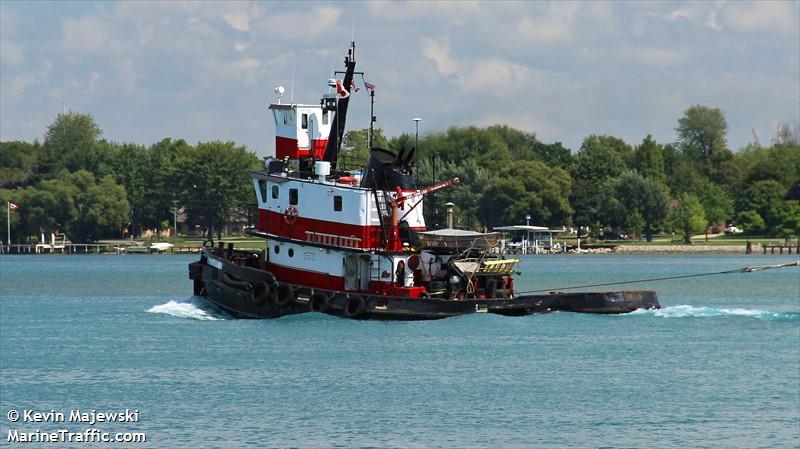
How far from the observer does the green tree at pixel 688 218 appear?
503 ft

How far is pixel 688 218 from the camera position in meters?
154

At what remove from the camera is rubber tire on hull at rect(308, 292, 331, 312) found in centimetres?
5412

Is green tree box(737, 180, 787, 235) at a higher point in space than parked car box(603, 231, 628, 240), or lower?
higher

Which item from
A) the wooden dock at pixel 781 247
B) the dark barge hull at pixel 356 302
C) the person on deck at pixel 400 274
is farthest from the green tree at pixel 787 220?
the person on deck at pixel 400 274

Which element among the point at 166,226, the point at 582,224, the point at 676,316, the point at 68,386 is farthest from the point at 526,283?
the point at 166,226

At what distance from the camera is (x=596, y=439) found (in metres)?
35.1

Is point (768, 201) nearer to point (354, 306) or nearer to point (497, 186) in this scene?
point (497, 186)

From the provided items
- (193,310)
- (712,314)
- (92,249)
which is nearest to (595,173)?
(92,249)

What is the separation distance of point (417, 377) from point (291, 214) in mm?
13482

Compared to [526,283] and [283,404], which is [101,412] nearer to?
[283,404]

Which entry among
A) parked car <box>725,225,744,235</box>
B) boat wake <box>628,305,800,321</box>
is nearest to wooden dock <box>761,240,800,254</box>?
parked car <box>725,225,744,235</box>

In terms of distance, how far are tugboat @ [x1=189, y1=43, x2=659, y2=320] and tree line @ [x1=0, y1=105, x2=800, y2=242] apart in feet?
233

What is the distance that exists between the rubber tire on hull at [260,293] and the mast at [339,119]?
5077 mm

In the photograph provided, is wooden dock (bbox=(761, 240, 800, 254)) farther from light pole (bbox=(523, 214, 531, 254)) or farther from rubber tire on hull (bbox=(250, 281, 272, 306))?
rubber tire on hull (bbox=(250, 281, 272, 306))
